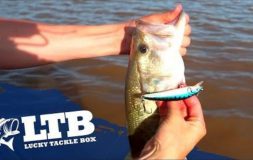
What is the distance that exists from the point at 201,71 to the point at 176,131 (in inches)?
115

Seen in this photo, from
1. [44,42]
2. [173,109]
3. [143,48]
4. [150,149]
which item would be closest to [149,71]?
[143,48]

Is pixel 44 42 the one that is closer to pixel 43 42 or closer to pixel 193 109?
pixel 43 42

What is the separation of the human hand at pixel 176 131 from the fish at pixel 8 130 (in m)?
1.91

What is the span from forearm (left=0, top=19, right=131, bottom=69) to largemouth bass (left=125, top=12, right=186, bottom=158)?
92 centimetres

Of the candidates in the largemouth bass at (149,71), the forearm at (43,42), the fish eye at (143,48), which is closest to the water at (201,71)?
the forearm at (43,42)

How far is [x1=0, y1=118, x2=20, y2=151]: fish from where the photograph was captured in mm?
3545

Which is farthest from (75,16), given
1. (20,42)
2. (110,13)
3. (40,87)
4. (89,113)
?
(20,42)

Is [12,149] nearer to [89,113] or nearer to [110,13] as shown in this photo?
[89,113]

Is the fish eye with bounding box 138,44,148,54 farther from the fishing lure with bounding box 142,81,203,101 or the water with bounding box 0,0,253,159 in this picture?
the water with bounding box 0,0,253,159

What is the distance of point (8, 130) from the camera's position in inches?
142

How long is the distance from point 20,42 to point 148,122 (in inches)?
50.8

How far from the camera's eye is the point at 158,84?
6.44 ft

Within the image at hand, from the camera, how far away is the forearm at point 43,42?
117 inches

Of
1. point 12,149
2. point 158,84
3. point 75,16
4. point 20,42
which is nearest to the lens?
point 158,84
